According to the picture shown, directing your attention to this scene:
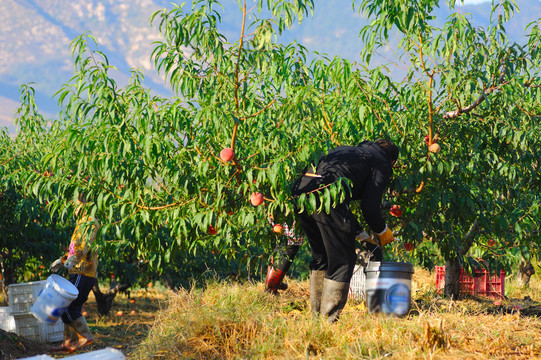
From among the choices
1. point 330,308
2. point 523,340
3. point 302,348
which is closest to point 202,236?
point 330,308

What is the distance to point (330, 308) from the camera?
4418 millimetres

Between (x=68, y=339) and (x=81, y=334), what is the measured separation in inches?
5.9

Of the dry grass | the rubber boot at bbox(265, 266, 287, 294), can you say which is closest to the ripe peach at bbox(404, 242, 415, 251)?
the dry grass

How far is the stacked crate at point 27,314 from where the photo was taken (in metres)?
6.99

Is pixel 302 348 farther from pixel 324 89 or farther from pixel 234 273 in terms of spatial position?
pixel 234 273

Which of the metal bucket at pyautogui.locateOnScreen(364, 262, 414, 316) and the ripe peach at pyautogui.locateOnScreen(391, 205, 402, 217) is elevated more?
the ripe peach at pyautogui.locateOnScreen(391, 205, 402, 217)

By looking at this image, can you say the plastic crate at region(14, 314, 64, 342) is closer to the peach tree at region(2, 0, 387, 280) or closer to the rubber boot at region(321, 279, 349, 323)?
the peach tree at region(2, 0, 387, 280)

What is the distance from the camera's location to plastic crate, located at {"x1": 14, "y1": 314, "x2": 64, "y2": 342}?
6.98 m

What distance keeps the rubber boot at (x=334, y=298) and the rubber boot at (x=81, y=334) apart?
2801 millimetres

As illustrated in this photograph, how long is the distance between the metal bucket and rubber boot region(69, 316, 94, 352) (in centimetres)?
312

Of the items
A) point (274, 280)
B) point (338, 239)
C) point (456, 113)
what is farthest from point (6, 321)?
point (456, 113)

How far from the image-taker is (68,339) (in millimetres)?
6039

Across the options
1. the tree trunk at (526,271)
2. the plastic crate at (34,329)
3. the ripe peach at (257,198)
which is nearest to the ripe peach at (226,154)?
the ripe peach at (257,198)

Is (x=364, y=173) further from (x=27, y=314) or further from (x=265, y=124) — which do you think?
(x=27, y=314)
